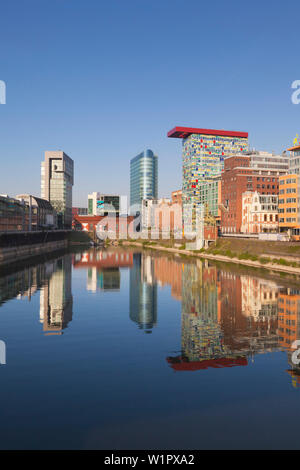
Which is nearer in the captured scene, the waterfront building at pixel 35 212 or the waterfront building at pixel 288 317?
the waterfront building at pixel 288 317

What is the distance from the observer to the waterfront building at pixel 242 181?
160 meters

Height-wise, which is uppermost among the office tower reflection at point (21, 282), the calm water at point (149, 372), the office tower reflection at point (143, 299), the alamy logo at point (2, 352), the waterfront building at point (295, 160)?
the waterfront building at point (295, 160)

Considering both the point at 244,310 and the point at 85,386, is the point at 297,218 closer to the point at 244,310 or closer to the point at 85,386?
the point at 244,310

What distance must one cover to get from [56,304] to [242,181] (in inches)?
4914

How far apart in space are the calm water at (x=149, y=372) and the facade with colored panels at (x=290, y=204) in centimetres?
6164

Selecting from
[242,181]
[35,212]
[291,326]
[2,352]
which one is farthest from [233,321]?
[35,212]

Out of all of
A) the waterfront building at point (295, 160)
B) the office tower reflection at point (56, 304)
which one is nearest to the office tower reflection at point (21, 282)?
the office tower reflection at point (56, 304)

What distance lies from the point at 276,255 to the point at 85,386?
7565cm

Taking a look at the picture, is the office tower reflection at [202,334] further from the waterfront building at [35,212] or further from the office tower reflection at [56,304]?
the waterfront building at [35,212]

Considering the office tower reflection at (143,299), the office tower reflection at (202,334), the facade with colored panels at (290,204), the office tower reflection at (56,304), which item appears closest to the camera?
the office tower reflection at (202,334)

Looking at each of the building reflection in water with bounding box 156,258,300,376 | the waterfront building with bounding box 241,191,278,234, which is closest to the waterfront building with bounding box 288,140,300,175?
the waterfront building with bounding box 241,191,278,234

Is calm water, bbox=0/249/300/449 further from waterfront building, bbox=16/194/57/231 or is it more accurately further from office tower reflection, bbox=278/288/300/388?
waterfront building, bbox=16/194/57/231

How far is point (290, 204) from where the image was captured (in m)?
115
